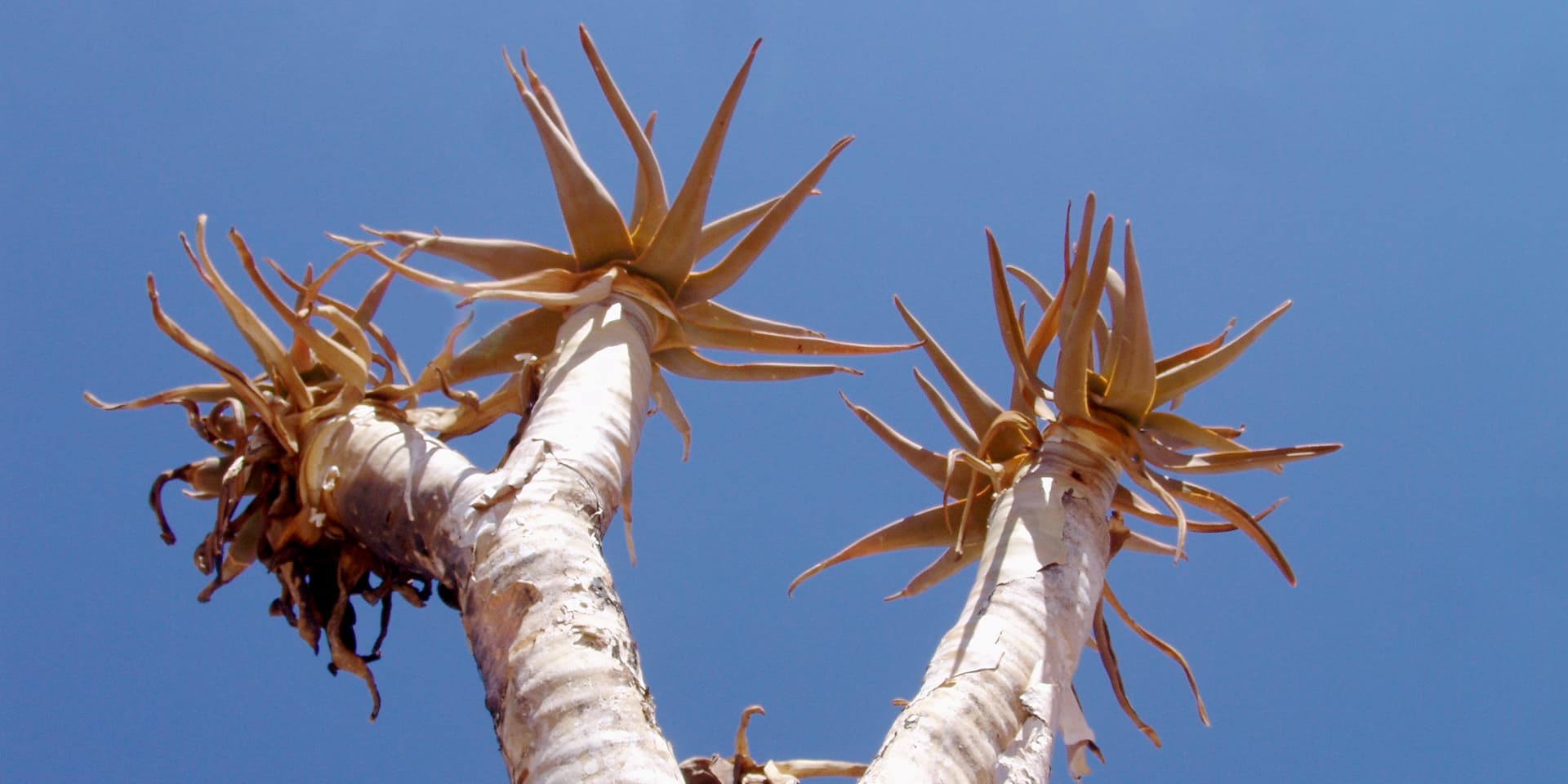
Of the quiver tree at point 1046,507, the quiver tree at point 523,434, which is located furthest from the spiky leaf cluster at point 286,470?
the quiver tree at point 1046,507

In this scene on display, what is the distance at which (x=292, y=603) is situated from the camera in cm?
345

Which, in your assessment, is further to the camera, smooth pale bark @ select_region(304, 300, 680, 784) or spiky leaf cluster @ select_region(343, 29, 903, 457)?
spiky leaf cluster @ select_region(343, 29, 903, 457)

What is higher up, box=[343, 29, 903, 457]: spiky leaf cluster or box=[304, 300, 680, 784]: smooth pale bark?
box=[343, 29, 903, 457]: spiky leaf cluster

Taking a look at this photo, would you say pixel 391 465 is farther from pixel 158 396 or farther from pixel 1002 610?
pixel 1002 610

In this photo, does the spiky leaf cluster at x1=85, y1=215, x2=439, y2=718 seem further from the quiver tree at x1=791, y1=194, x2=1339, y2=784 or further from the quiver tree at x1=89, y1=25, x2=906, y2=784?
the quiver tree at x1=791, y1=194, x2=1339, y2=784

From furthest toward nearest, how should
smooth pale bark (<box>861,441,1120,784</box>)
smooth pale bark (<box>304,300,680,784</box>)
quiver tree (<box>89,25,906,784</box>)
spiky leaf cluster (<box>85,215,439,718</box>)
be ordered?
spiky leaf cluster (<box>85,215,439,718</box>) → smooth pale bark (<box>861,441,1120,784</box>) → quiver tree (<box>89,25,906,784</box>) → smooth pale bark (<box>304,300,680,784</box>)

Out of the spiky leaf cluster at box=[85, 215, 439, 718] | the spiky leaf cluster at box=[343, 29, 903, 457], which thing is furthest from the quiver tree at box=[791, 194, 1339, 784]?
the spiky leaf cluster at box=[85, 215, 439, 718]

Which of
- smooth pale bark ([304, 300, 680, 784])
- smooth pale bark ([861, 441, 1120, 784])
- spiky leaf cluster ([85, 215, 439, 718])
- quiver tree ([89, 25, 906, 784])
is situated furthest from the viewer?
spiky leaf cluster ([85, 215, 439, 718])

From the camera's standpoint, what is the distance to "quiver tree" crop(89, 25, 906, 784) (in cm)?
233

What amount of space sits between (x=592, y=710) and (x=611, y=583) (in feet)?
1.37

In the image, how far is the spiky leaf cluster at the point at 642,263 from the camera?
12.5ft

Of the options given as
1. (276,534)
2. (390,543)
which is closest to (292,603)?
(276,534)

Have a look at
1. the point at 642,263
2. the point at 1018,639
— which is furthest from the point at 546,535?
the point at 642,263

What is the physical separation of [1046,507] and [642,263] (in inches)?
61.2
